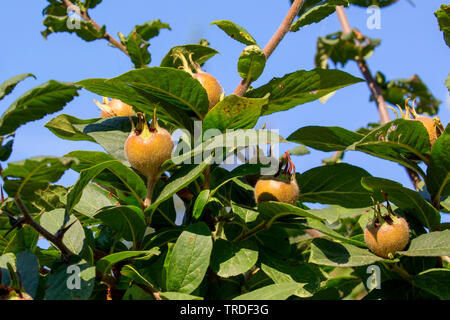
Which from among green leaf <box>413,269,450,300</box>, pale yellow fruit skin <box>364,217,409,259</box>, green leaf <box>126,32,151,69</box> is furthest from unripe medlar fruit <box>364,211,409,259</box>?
green leaf <box>126,32,151,69</box>

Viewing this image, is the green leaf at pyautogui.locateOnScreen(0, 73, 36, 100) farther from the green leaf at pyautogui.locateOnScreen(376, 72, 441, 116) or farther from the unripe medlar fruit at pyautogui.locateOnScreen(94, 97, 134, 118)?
the green leaf at pyautogui.locateOnScreen(376, 72, 441, 116)

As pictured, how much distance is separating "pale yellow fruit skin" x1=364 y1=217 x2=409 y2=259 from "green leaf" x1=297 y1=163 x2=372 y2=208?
7.6 inches

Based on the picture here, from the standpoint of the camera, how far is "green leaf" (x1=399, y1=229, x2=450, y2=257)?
4.53 feet

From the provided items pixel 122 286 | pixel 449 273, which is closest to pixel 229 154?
pixel 122 286

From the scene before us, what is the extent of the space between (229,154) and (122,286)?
1.70 feet

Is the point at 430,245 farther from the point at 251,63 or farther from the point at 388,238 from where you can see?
the point at 251,63

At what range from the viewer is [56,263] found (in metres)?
1.28

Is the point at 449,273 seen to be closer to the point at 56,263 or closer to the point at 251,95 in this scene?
the point at 251,95

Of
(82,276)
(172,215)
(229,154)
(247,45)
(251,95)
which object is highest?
(247,45)

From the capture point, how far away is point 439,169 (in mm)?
1590

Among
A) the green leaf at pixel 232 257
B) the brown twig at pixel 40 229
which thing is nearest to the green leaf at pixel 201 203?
the green leaf at pixel 232 257

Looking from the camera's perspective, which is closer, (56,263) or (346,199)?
(56,263)

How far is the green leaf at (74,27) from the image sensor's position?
2623mm

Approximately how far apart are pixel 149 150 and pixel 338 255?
0.60 m
